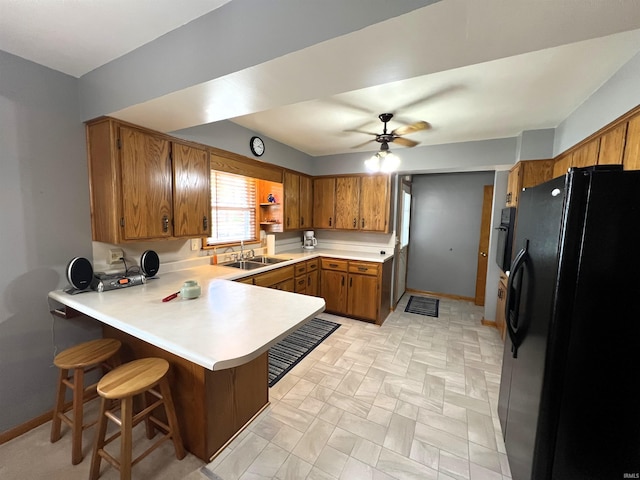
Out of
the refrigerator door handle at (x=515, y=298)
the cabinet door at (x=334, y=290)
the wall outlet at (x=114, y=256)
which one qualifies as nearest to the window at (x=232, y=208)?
the wall outlet at (x=114, y=256)

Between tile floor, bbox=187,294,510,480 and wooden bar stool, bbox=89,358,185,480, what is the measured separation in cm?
33

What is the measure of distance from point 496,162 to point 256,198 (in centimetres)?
320

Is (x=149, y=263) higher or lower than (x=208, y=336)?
higher

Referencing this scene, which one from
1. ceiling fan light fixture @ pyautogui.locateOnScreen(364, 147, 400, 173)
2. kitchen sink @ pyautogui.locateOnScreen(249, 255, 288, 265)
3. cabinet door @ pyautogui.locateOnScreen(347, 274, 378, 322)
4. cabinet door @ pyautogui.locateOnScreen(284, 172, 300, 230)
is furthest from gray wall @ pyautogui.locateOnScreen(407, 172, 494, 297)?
kitchen sink @ pyautogui.locateOnScreen(249, 255, 288, 265)

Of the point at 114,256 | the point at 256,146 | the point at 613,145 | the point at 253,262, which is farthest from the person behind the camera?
the point at 253,262

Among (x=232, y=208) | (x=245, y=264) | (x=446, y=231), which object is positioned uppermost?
(x=232, y=208)

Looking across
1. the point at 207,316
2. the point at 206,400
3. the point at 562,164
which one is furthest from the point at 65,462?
the point at 562,164

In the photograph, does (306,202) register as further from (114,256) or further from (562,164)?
(562,164)

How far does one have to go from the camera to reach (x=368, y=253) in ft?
13.4

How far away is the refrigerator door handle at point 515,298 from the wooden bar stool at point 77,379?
2.47 m

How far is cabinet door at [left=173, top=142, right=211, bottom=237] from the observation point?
2268mm

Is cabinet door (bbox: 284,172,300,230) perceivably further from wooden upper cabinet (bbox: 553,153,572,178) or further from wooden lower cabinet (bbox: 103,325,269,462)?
wooden upper cabinet (bbox: 553,153,572,178)

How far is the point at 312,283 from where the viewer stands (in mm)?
3785

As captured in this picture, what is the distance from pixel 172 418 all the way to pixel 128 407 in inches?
11.3
